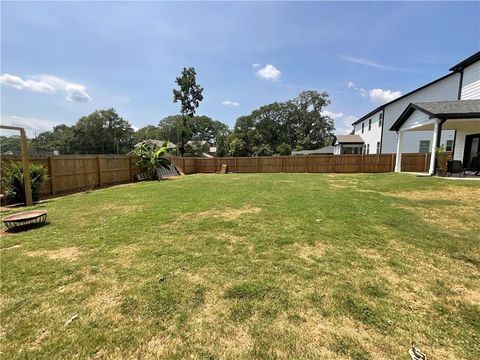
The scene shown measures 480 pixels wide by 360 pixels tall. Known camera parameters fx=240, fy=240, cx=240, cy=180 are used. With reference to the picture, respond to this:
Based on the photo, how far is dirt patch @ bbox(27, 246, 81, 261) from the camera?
3.72m

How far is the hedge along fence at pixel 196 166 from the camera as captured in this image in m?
10.6

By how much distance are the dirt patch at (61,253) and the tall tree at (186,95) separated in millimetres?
32676

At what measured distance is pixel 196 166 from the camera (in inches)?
993

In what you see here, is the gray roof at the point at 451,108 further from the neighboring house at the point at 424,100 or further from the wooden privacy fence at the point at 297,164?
the wooden privacy fence at the point at 297,164

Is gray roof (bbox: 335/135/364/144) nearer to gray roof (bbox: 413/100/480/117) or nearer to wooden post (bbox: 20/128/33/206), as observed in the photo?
gray roof (bbox: 413/100/480/117)

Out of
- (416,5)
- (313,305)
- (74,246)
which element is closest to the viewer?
(313,305)

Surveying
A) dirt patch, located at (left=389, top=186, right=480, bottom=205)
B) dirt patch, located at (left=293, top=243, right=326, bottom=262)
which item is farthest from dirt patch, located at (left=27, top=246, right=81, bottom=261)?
dirt patch, located at (left=389, top=186, right=480, bottom=205)

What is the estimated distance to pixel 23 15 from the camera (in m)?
6.80

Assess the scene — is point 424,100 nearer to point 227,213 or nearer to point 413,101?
point 413,101

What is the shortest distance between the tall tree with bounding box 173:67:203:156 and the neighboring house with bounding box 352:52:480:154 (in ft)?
76.7

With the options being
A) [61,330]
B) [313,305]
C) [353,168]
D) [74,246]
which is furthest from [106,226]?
[353,168]

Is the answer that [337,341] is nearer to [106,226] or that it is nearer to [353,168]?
[106,226]

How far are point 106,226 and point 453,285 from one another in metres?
6.01

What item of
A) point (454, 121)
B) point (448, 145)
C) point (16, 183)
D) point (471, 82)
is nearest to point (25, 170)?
point (16, 183)
